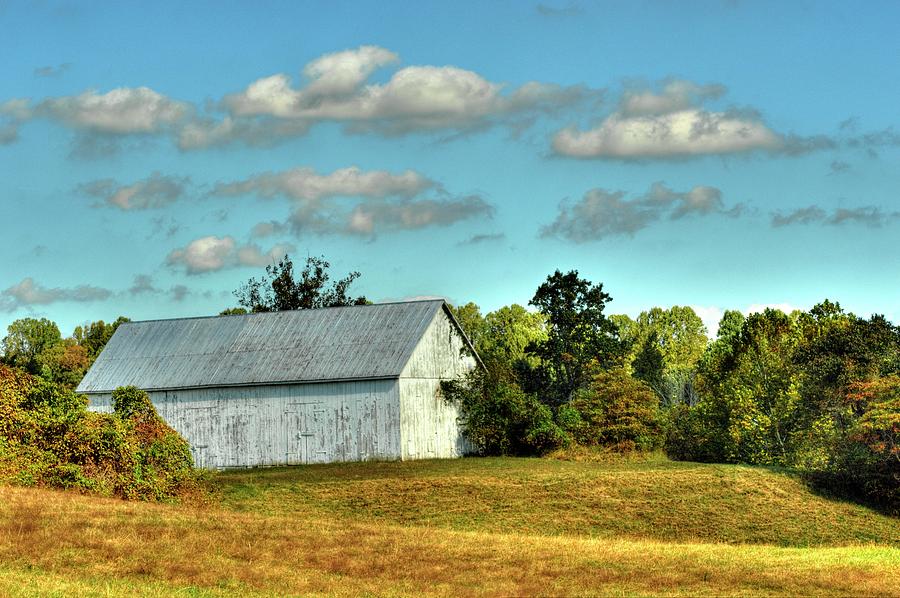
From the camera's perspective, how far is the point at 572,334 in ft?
221

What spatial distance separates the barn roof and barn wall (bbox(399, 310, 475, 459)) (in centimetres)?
69

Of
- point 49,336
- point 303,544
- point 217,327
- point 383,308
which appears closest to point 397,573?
point 303,544

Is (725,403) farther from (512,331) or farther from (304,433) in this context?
(512,331)

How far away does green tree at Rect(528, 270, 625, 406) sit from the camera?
6725 centimetres

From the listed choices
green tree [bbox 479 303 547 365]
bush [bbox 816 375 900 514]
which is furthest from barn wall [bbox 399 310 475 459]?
green tree [bbox 479 303 547 365]

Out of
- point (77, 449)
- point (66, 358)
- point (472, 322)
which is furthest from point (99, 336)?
point (77, 449)

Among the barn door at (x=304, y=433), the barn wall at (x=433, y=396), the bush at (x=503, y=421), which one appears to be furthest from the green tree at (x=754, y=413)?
the barn door at (x=304, y=433)

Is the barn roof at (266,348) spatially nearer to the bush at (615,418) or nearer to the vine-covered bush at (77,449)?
the bush at (615,418)

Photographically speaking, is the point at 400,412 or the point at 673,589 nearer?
the point at 673,589

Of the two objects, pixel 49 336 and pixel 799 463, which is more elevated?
pixel 49 336

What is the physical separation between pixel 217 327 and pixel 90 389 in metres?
6.81

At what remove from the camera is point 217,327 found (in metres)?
57.8

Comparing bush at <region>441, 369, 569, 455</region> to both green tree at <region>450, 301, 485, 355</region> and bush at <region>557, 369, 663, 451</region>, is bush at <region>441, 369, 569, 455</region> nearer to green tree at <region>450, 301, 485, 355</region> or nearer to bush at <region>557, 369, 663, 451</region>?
bush at <region>557, 369, 663, 451</region>

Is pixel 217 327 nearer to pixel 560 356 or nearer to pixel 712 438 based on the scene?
pixel 560 356
